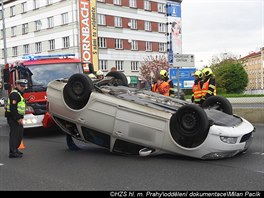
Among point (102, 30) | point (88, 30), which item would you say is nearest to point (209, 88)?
point (88, 30)

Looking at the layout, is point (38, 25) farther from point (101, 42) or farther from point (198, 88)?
point (198, 88)

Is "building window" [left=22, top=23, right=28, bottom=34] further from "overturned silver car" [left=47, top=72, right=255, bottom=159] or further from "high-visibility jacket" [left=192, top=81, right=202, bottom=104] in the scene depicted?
"overturned silver car" [left=47, top=72, right=255, bottom=159]

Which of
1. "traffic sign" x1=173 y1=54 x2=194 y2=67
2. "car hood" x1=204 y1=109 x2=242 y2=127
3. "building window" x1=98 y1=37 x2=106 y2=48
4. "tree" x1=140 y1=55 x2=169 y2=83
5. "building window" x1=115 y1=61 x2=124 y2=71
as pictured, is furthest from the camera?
"tree" x1=140 y1=55 x2=169 y2=83

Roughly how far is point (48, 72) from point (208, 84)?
442 centimetres

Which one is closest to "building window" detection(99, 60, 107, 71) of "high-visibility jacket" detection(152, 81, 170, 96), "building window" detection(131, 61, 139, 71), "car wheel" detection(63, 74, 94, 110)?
"building window" detection(131, 61, 139, 71)

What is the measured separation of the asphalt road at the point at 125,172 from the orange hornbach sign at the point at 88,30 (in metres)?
34.6

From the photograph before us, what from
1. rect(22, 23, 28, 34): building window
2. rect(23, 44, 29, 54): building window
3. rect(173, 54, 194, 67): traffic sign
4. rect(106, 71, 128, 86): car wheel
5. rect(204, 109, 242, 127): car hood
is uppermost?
rect(22, 23, 28, 34): building window

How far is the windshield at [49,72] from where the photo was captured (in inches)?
408

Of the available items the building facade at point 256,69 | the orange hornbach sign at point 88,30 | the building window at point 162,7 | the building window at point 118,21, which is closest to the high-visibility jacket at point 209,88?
the orange hornbach sign at point 88,30

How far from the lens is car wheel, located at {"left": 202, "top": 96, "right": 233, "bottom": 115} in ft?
24.8

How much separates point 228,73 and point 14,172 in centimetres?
3707

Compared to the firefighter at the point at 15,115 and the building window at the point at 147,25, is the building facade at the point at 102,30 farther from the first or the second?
the firefighter at the point at 15,115

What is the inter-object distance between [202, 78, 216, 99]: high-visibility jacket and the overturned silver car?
1541 millimetres

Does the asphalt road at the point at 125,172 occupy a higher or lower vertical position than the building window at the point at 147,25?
lower
